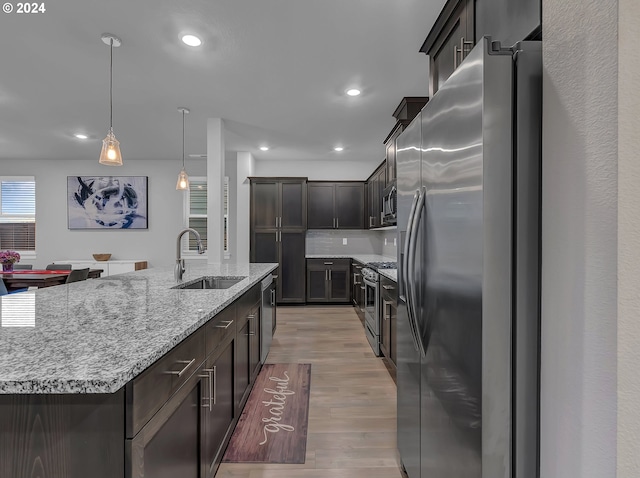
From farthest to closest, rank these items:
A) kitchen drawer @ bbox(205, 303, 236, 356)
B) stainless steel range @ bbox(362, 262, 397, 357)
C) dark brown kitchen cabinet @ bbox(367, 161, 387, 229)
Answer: dark brown kitchen cabinet @ bbox(367, 161, 387, 229)
stainless steel range @ bbox(362, 262, 397, 357)
kitchen drawer @ bbox(205, 303, 236, 356)

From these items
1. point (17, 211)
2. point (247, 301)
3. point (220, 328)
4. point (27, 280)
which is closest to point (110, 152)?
point (247, 301)

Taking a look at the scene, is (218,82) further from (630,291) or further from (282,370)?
(630,291)

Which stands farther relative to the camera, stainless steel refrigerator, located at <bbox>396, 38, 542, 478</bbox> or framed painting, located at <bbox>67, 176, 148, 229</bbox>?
framed painting, located at <bbox>67, 176, 148, 229</bbox>

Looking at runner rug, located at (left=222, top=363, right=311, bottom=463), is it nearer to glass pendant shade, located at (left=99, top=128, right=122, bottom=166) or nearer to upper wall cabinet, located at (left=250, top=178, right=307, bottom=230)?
glass pendant shade, located at (left=99, top=128, right=122, bottom=166)

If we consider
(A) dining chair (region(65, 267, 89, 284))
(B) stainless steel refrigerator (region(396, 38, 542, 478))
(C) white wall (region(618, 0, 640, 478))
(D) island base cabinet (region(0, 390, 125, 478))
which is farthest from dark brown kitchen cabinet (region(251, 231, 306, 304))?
(C) white wall (region(618, 0, 640, 478))

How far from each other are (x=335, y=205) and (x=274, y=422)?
173 inches

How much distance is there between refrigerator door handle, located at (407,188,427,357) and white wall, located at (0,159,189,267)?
613 cm

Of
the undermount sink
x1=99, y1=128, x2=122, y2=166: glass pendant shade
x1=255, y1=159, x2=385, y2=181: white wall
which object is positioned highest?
x1=255, y1=159, x2=385, y2=181: white wall

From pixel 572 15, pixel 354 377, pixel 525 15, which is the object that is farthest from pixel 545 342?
pixel 354 377

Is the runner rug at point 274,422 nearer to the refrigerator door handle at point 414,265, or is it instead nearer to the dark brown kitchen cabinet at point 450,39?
the refrigerator door handle at point 414,265

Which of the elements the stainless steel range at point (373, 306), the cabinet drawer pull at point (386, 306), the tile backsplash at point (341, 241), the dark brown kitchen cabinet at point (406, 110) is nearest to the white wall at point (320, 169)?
the tile backsplash at point (341, 241)

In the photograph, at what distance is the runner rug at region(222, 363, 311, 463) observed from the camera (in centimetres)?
195

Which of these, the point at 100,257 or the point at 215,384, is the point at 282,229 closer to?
the point at 100,257

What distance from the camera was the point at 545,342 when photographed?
923 mm
